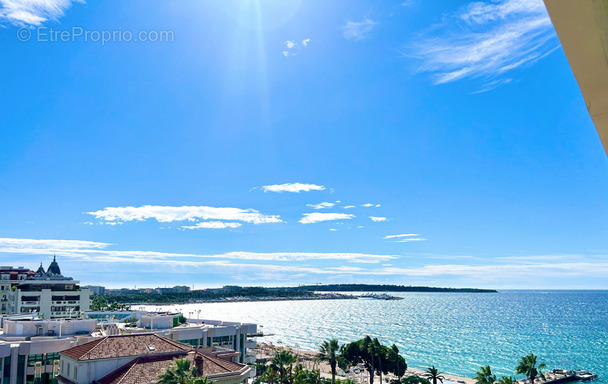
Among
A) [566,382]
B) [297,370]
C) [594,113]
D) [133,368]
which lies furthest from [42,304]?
[566,382]

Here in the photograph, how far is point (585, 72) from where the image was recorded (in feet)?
6.50

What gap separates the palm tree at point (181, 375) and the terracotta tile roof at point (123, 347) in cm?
435

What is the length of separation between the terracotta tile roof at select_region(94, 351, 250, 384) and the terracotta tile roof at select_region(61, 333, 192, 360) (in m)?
0.86

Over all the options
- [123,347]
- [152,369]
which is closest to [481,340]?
[123,347]

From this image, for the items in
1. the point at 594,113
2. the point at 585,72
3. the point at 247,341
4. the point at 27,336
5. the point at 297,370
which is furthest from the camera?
the point at 247,341

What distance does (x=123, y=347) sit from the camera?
32938mm

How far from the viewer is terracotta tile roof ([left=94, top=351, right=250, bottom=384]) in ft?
96.6

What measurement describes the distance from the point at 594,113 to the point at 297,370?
49.9 meters

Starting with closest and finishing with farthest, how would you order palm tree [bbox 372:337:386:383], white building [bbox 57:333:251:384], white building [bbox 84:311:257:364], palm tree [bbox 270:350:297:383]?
white building [bbox 57:333:251:384] → white building [bbox 84:311:257:364] → palm tree [bbox 270:350:297:383] → palm tree [bbox 372:337:386:383]

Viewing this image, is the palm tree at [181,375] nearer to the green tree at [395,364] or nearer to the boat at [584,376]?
the green tree at [395,364]

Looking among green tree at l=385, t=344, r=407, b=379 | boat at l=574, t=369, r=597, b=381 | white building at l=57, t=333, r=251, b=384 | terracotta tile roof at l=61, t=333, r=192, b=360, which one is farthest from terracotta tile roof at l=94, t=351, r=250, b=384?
boat at l=574, t=369, r=597, b=381

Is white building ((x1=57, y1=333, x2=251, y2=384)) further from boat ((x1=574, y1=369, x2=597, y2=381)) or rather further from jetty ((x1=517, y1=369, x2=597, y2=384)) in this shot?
boat ((x1=574, y1=369, x2=597, y2=381))

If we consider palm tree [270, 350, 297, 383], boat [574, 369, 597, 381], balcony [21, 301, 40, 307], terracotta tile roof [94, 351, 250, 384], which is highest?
balcony [21, 301, 40, 307]

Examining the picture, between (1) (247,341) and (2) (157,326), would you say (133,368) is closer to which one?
→ (2) (157,326)
